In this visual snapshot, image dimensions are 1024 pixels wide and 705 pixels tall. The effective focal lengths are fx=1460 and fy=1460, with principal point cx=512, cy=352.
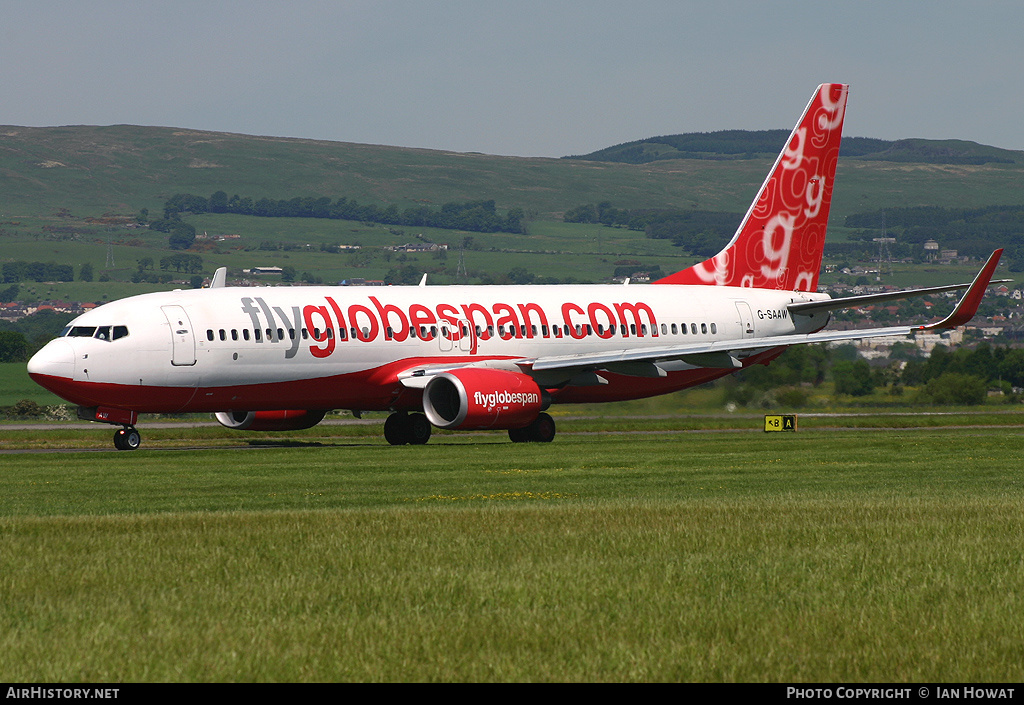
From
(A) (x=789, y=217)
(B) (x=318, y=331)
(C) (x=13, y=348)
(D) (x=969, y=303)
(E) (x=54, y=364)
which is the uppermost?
(A) (x=789, y=217)

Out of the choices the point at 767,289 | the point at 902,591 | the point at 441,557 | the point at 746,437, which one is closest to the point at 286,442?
the point at 746,437

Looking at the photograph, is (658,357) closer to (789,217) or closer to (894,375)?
(789,217)

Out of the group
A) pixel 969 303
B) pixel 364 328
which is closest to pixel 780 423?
pixel 969 303

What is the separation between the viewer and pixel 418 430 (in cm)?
4109

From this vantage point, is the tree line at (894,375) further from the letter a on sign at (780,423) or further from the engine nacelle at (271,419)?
the engine nacelle at (271,419)

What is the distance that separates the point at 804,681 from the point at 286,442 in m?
34.5

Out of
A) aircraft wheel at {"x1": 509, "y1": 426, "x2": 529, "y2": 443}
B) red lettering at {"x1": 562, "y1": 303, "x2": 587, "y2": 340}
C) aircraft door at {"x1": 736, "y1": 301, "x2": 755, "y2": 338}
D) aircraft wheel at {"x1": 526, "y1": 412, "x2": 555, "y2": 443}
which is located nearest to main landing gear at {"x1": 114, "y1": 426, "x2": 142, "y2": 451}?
aircraft wheel at {"x1": 509, "y1": 426, "x2": 529, "y2": 443}

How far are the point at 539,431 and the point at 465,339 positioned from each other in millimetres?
3321

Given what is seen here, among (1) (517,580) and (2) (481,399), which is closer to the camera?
(1) (517,580)

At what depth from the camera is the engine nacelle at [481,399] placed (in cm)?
3725

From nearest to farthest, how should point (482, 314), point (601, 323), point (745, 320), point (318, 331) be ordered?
point (318, 331), point (482, 314), point (601, 323), point (745, 320)

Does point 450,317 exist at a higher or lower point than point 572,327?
higher
